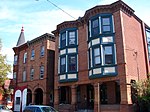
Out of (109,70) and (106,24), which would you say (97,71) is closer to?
(109,70)

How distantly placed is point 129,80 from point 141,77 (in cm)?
339

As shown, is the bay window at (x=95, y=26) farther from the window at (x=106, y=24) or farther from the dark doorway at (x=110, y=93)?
the dark doorway at (x=110, y=93)

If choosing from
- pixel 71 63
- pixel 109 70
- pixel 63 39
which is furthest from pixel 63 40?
pixel 109 70

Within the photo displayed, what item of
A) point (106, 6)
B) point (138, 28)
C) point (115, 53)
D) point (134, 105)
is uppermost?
point (106, 6)

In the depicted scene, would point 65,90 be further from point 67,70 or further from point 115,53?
point 115,53

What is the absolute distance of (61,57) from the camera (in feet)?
94.0

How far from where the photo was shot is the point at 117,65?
22250 mm

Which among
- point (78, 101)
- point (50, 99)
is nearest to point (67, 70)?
point (78, 101)

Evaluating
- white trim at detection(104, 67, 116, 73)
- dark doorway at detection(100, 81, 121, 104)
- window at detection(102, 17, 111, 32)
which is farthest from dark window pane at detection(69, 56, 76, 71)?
window at detection(102, 17, 111, 32)

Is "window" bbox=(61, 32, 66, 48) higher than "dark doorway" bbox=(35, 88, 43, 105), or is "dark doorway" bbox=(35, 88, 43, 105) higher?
"window" bbox=(61, 32, 66, 48)

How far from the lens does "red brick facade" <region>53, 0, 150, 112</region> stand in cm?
2181

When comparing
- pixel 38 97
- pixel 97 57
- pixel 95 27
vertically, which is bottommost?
pixel 38 97

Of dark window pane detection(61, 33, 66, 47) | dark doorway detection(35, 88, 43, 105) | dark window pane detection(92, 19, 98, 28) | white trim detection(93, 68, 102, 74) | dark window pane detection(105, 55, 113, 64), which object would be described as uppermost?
dark window pane detection(92, 19, 98, 28)

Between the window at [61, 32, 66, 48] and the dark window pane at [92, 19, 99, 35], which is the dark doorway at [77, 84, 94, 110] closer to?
the window at [61, 32, 66, 48]
